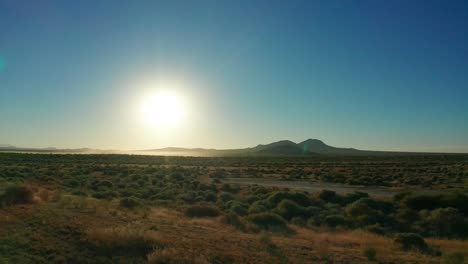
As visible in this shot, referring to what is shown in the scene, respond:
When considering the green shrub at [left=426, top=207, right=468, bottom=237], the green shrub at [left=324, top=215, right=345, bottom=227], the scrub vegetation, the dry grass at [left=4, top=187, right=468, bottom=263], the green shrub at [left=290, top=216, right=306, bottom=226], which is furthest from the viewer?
the green shrub at [left=290, top=216, right=306, bottom=226]

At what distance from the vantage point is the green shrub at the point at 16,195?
→ 663 inches

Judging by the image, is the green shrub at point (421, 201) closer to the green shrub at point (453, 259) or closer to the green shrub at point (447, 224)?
the green shrub at point (447, 224)

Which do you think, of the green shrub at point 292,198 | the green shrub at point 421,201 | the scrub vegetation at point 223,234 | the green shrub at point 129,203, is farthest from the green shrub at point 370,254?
the green shrub at point 421,201

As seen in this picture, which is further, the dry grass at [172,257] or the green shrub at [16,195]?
the green shrub at [16,195]

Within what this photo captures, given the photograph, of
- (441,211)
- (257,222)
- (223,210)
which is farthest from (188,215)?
(441,211)

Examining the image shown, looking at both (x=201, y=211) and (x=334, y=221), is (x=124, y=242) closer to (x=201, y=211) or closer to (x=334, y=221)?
(x=201, y=211)

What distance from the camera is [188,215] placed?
2047cm

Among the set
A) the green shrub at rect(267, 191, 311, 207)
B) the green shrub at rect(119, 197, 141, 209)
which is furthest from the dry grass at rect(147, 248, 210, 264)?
the green shrub at rect(267, 191, 311, 207)

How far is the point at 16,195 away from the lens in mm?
17531

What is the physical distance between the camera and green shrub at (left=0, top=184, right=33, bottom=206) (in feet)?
55.2

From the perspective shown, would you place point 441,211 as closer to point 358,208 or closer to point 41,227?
point 358,208

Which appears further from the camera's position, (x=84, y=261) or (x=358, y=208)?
(x=358, y=208)

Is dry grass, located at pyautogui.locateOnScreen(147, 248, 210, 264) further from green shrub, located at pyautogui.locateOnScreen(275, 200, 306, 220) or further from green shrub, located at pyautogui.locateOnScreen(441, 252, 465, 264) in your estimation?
green shrub, located at pyautogui.locateOnScreen(275, 200, 306, 220)

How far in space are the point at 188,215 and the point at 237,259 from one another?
10.8m
